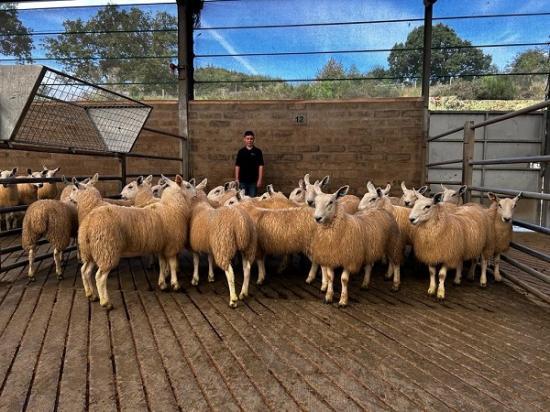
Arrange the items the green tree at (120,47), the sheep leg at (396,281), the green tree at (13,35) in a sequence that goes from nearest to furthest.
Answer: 1. the sheep leg at (396,281)
2. the green tree at (120,47)
3. the green tree at (13,35)

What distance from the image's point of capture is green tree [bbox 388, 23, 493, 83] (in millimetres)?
9297

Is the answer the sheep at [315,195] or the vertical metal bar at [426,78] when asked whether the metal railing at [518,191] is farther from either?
the vertical metal bar at [426,78]

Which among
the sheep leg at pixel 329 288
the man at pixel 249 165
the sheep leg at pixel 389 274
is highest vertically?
the man at pixel 249 165

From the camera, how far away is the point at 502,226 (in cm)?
500

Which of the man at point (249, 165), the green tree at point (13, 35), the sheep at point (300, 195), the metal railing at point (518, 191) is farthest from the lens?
the green tree at point (13, 35)

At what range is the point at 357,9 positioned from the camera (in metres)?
9.34

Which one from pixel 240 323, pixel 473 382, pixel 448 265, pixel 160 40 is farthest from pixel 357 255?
pixel 160 40

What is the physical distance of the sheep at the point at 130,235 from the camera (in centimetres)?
377

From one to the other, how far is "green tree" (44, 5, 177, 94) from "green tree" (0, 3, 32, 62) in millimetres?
583

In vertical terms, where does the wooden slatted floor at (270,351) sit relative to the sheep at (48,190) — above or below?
below

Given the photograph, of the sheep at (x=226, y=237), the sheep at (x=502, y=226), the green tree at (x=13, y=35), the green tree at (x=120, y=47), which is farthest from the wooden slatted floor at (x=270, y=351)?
the green tree at (x=13, y=35)

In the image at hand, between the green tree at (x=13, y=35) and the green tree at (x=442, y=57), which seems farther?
the green tree at (x=13, y=35)

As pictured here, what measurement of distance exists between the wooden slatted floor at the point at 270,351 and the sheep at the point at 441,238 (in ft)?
1.29

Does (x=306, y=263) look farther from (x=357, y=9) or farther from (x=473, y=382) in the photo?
(x=357, y=9)
